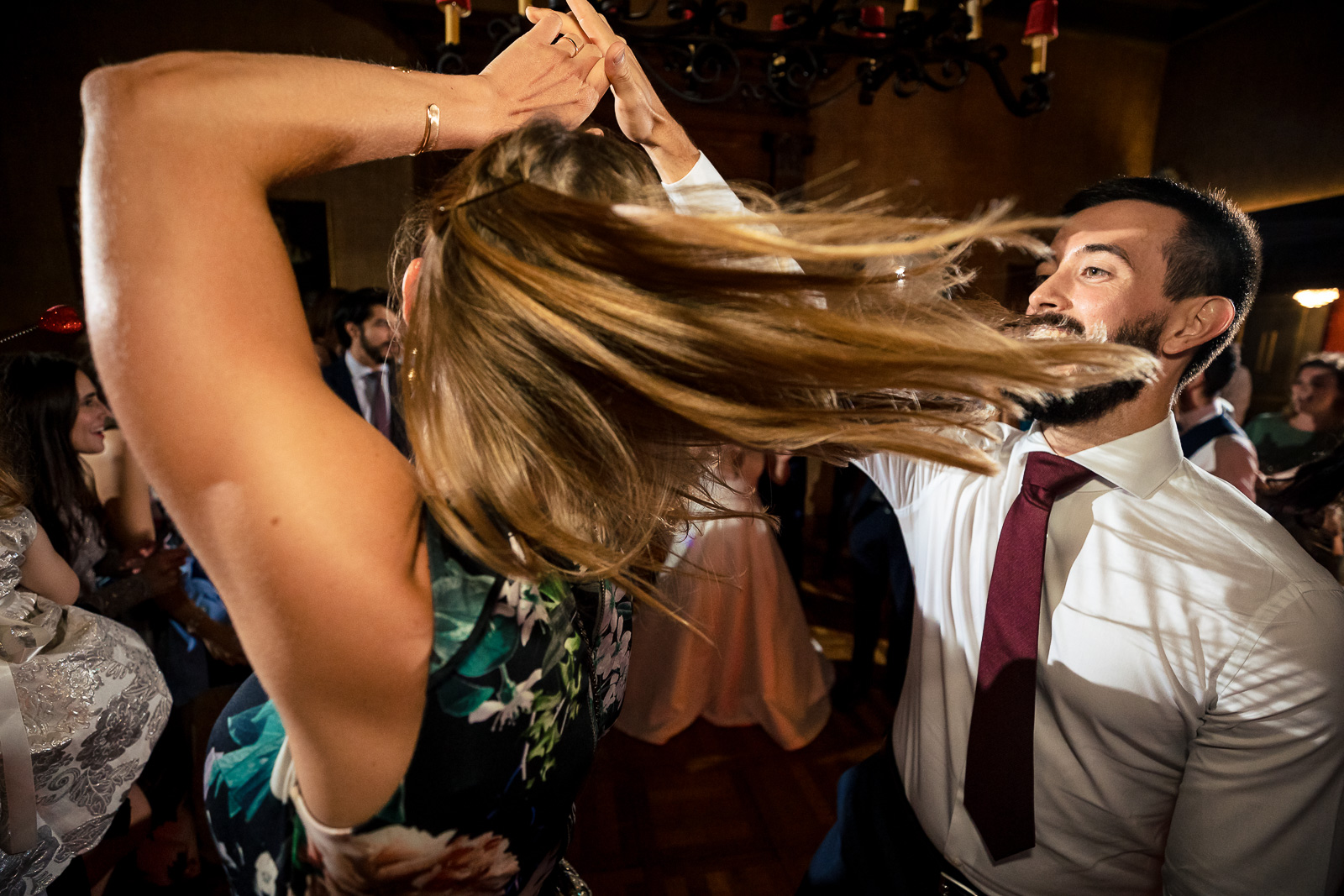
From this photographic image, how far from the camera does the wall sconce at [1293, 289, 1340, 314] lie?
3777mm

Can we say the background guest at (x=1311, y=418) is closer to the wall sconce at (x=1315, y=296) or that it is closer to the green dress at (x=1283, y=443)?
the green dress at (x=1283, y=443)

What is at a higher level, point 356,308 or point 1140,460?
point 356,308

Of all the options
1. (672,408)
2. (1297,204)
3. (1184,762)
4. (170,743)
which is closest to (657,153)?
(672,408)

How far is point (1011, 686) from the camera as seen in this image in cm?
99

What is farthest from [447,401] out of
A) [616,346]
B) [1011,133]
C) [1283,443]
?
[1011,133]

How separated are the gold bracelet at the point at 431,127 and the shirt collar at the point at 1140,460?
1.04 meters

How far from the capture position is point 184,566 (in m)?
2.28

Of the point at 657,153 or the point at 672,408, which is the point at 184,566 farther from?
the point at 672,408

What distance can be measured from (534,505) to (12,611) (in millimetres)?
1543

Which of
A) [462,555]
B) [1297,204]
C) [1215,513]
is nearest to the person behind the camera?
[462,555]

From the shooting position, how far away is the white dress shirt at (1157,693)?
829 mm

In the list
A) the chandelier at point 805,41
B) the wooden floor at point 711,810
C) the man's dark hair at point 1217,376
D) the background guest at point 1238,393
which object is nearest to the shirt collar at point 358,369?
the chandelier at point 805,41

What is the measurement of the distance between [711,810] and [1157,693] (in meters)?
1.74

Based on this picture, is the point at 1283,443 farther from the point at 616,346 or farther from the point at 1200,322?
the point at 616,346
